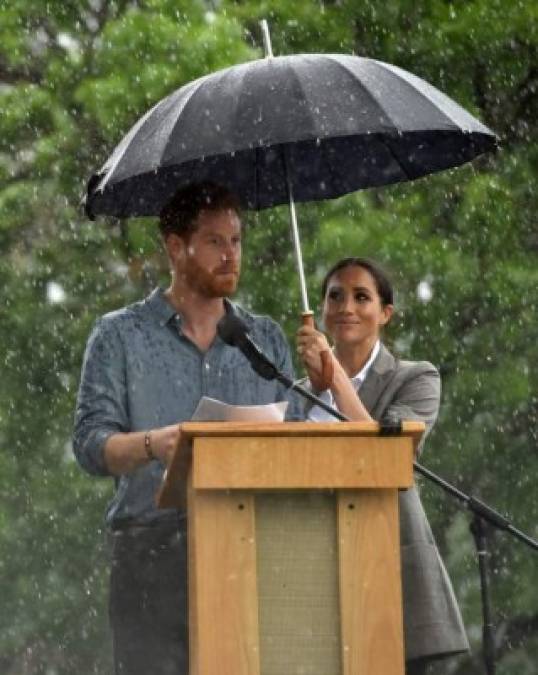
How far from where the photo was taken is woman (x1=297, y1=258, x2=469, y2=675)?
6676mm

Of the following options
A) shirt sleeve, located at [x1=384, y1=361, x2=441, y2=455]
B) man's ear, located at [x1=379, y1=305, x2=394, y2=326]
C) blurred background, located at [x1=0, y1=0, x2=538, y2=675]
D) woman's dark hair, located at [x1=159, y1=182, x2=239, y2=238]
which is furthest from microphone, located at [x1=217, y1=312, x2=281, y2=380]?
blurred background, located at [x1=0, y1=0, x2=538, y2=675]

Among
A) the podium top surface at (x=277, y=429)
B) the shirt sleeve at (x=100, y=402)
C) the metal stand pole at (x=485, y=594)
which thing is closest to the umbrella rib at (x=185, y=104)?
the shirt sleeve at (x=100, y=402)

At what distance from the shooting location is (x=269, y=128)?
6.68 m

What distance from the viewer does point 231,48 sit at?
49.0 ft

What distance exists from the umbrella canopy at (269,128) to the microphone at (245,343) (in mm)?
614

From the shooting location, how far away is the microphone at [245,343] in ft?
20.2

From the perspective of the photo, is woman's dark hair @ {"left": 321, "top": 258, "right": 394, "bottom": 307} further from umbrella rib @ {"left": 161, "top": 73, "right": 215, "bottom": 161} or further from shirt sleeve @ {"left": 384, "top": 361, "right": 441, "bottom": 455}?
umbrella rib @ {"left": 161, "top": 73, "right": 215, "bottom": 161}

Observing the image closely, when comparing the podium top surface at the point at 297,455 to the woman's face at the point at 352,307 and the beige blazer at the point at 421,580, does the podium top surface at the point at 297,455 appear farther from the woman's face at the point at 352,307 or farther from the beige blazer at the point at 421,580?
the woman's face at the point at 352,307

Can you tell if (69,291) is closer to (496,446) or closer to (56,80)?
(56,80)

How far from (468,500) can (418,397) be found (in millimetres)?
849

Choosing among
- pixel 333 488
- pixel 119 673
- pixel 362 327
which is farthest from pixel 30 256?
pixel 333 488

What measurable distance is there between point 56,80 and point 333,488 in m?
11.1

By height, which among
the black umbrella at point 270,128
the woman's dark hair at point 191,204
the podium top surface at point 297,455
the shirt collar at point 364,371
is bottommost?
the podium top surface at point 297,455

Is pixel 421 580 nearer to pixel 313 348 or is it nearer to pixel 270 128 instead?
pixel 313 348
